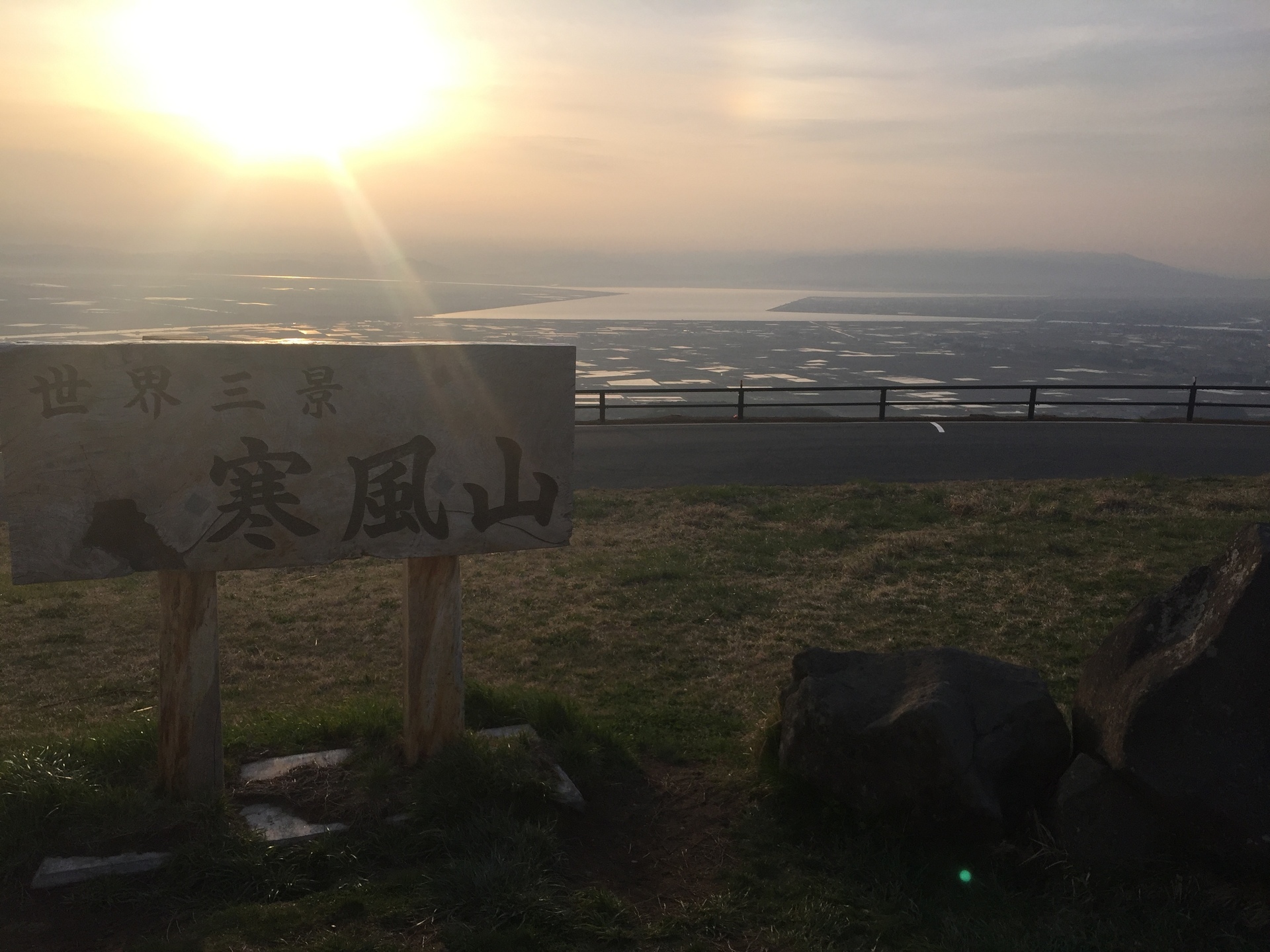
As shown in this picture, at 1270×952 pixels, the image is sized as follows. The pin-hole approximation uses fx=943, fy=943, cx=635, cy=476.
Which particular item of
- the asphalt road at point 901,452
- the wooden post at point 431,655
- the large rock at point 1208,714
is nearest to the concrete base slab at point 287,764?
the wooden post at point 431,655

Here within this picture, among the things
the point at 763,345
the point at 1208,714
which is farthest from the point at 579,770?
the point at 763,345

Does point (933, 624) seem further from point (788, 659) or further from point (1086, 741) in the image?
point (1086, 741)

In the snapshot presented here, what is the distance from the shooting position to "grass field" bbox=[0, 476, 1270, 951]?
387 cm

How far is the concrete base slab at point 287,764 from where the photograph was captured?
5.18m

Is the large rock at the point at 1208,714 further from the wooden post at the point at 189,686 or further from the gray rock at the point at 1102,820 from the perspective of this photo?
the wooden post at the point at 189,686

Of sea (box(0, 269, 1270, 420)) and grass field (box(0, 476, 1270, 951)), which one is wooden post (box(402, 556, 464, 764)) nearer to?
grass field (box(0, 476, 1270, 951))

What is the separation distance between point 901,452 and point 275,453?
17.0 meters

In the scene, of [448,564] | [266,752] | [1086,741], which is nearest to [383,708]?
[266,752]

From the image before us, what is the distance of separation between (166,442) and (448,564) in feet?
4.94

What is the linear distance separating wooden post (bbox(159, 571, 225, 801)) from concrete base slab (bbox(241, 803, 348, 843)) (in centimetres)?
22

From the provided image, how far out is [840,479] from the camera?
17000 mm

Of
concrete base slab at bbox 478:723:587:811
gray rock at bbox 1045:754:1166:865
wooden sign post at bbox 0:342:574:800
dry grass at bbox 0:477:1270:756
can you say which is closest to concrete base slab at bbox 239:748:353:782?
wooden sign post at bbox 0:342:574:800

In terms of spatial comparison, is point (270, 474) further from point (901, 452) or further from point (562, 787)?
point (901, 452)

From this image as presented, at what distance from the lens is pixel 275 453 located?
4.66 meters
